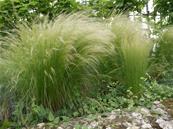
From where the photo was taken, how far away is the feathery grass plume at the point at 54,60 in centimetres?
261

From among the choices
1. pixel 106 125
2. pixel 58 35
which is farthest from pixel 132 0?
pixel 106 125

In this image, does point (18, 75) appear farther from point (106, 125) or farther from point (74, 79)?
point (106, 125)

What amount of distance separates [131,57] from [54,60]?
30.2 inches

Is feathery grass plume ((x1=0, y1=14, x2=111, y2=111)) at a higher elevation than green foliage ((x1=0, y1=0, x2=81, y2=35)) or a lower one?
lower

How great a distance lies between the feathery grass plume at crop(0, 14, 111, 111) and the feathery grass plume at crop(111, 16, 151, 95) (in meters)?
0.25

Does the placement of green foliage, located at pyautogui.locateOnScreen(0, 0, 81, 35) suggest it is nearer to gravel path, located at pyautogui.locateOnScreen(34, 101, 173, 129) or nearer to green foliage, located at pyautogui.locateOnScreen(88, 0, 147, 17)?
green foliage, located at pyautogui.locateOnScreen(88, 0, 147, 17)

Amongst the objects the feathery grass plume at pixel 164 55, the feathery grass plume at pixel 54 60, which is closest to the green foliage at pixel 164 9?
the feathery grass plume at pixel 164 55

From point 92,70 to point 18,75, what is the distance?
2.15 ft

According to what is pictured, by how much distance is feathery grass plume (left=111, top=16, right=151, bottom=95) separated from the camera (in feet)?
9.95

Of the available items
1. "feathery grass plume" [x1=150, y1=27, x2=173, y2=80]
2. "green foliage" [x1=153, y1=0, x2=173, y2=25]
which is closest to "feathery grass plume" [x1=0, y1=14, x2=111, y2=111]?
"feathery grass plume" [x1=150, y1=27, x2=173, y2=80]

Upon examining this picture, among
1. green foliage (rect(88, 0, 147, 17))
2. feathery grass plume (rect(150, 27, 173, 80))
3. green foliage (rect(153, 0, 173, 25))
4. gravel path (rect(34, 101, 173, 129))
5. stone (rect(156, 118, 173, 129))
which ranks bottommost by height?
stone (rect(156, 118, 173, 129))

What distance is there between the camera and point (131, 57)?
9.93 feet

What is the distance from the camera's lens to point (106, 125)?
8.38ft

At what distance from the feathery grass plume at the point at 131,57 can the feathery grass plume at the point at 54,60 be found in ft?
0.83
